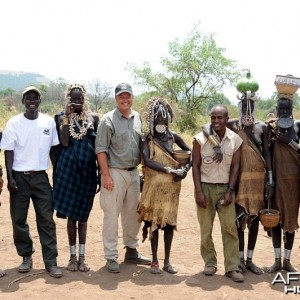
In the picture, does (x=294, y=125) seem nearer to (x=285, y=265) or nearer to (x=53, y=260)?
(x=285, y=265)

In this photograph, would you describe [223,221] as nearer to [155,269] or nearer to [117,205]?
[155,269]

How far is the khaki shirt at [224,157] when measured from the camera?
4.66m

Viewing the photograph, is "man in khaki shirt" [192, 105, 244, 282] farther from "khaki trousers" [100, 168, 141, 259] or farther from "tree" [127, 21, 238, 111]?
"tree" [127, 21, 238, 111]

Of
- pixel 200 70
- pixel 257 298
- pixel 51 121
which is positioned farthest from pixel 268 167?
pixel 200 70

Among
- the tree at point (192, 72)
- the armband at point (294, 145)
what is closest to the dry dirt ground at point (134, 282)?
the armband at point (294, 145)

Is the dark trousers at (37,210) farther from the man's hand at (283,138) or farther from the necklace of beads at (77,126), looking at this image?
the man's hand at (283,138)

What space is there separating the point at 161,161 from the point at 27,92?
1.41m

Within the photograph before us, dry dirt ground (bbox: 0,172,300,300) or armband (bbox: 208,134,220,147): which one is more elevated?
armband (bbox: 208,134,220,147)

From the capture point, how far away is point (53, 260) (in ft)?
15.8

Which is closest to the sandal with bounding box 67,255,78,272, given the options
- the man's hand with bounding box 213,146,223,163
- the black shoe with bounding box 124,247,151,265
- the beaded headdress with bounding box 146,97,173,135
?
the black shoe with bounding box 124,247,151,265

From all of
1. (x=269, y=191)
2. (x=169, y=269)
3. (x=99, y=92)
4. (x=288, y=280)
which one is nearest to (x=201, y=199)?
(x=269, y=191)

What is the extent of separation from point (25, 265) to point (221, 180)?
6.81 ft

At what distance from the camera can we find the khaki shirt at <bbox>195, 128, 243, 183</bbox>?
4.66 m

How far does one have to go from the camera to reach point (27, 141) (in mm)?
4621
